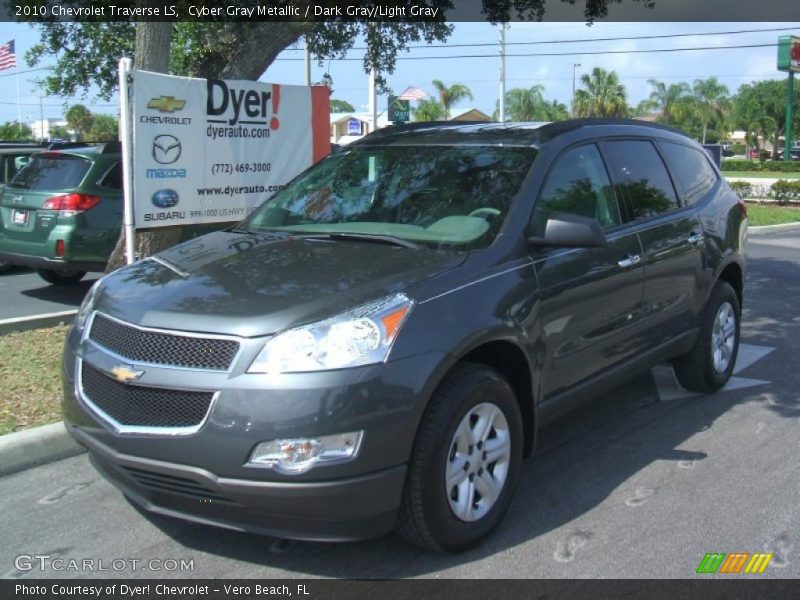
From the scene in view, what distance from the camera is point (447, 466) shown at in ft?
11.0

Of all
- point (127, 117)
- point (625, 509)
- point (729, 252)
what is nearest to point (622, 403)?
point (729, 252)

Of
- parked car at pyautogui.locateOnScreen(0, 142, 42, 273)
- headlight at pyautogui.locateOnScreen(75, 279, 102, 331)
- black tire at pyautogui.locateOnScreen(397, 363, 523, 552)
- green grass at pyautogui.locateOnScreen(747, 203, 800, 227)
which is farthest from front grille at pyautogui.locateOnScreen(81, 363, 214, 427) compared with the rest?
green grass at pyautogui.locateOnScreen(747, 203, 800, 227)

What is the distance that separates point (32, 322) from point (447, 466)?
509 cm

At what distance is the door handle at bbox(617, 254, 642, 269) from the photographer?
455 cm

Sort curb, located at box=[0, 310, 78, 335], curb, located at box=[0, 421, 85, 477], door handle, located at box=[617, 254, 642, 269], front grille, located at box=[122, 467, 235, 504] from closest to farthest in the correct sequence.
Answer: front grille, located at box=[122, 467, 235, 504] < curb, located at box=[0, 421, 85, 477] < door handle, located at box=[617, 254, 642, 269] < curb, located at box=[0, 310, 78, 335]

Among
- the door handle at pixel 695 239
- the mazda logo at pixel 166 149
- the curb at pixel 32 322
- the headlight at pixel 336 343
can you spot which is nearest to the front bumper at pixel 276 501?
the headlight at pixel 336 343

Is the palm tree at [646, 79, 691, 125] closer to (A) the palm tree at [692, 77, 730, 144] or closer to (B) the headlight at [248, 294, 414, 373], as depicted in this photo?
(A) the palm tree at [692, 77, 730, 144]

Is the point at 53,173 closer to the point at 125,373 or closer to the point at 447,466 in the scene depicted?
the point at 125,373

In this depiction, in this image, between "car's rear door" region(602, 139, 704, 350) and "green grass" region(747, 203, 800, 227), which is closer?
"car's rear door" region(602, 139, 704, 350)

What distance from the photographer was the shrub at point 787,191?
23719 millimetres

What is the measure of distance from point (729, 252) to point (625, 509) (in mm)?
2619

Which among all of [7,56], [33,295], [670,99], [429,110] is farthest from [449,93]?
[33,295]
